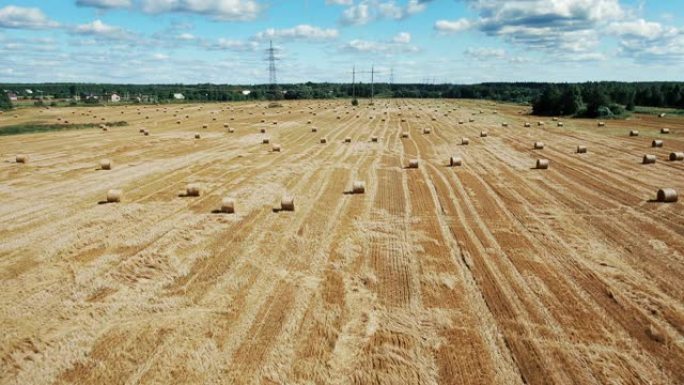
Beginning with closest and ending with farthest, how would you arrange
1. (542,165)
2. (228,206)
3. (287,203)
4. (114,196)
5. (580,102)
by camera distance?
1. (228,206)
2. (287,203)
3. (114,196)
4. (542,165)
5. (580,102)

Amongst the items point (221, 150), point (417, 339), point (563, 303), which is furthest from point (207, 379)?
point (221, 150)

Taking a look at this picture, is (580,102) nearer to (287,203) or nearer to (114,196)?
(287,203)

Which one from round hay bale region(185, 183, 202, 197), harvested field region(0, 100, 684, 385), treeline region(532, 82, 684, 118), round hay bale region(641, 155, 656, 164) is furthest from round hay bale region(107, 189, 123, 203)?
treeline region(532, 82, 684, 118)

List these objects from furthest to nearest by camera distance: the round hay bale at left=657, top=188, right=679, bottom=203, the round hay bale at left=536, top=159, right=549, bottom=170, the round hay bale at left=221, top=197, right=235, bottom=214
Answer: the round hay bale at left=536, top=159, right=549, bottom=170, the round hay bale at left=657, top=188, right=679, bottom=203, the round hay bale at left=221, top=197, right=235, bottom=214

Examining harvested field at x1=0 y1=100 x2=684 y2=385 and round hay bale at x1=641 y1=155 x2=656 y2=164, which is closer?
harvested field at x1=0 y1=100 x2=684 y2=385

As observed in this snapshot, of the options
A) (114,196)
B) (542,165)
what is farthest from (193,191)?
(542,165)

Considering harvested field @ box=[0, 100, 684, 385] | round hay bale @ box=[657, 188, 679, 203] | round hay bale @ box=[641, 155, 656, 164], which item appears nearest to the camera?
harvested field @ box=[0, 100, 684, 385]

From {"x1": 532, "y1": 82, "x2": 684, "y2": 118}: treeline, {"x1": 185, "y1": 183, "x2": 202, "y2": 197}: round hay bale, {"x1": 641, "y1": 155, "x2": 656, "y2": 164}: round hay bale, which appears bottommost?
{"x1": 185, "y1": 183, "x2": 202, "y2": 197}: round hay bale

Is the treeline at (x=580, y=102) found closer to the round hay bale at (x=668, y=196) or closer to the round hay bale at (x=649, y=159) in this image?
the round hay bale at (x=649, y=159)

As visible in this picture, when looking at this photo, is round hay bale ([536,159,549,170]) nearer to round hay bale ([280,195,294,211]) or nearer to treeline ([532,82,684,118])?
round hay bale ([280,195,294,211])
